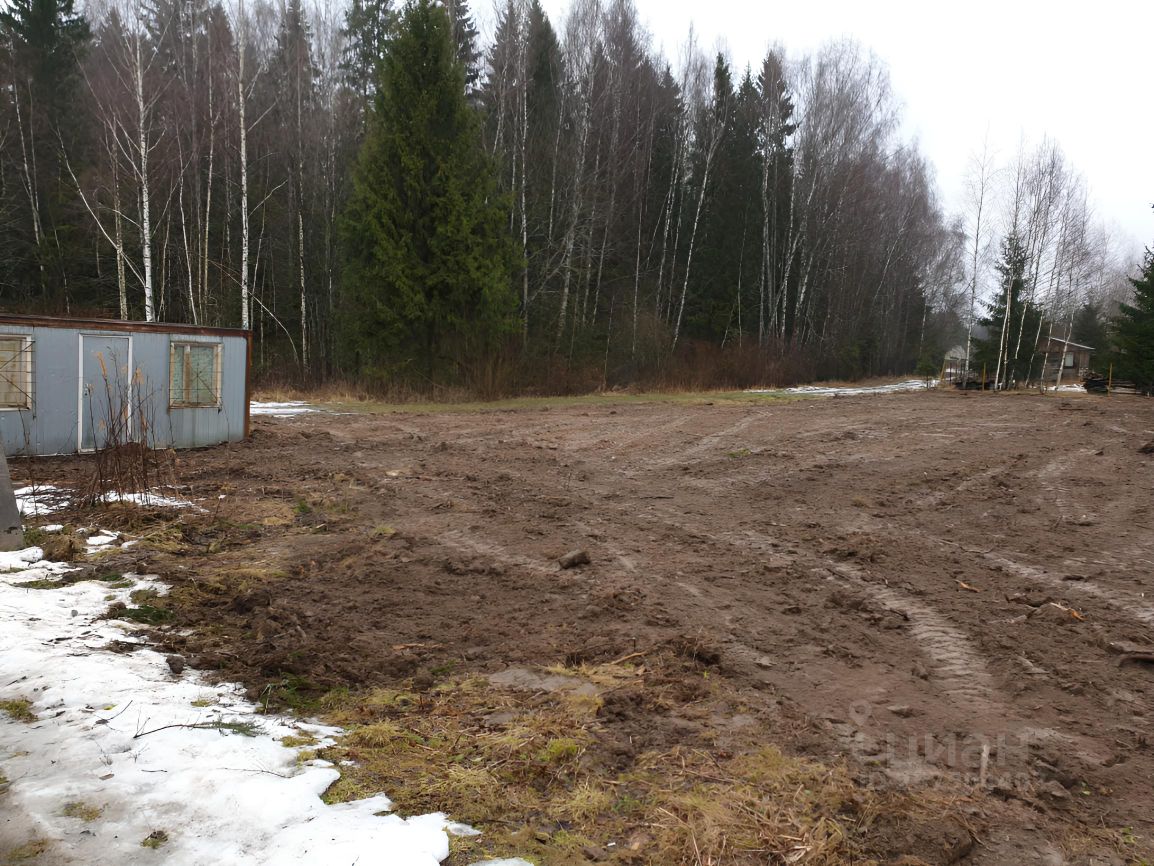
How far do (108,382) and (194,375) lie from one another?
2141mm

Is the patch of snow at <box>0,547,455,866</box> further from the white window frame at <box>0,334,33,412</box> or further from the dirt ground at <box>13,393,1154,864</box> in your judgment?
the white window frame at <box>0,334,33,412</box>

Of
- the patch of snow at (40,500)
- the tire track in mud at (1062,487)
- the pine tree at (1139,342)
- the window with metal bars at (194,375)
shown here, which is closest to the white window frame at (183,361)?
the window with metal bars at (194,375)

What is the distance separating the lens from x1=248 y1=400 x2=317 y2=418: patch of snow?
18.2 meters

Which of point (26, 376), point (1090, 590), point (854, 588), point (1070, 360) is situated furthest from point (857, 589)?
point (1070, 360)

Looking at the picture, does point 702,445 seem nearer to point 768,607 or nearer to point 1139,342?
point 768,607

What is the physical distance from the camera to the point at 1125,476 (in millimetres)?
10656

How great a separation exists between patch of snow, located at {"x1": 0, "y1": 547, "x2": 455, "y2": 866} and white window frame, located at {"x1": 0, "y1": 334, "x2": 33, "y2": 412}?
7.43m

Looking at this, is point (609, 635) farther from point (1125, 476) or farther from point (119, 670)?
point (1125, 476)

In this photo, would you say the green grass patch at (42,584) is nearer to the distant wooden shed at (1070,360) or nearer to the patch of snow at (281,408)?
the patch of snow at (281,408)

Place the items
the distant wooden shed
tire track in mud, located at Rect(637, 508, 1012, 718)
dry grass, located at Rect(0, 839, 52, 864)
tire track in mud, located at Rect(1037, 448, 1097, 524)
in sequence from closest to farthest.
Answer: dry grass, located at Rect(0, 839, 52, 864) < tire track in mud, located at Rect(637, 508, 1012, 718) < tire track in mud, located at Rect(1037, 448, 1097, 524) < the distant wooden shed

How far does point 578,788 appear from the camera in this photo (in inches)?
130

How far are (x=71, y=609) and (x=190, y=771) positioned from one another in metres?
2.61

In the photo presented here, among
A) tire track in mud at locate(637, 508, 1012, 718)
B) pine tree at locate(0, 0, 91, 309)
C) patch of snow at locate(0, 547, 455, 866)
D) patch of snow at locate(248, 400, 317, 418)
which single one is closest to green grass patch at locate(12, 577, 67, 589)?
patch of snow at locate(0, 547, 455, 866)

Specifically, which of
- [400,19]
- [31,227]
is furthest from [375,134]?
[31,227]
